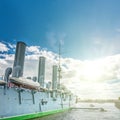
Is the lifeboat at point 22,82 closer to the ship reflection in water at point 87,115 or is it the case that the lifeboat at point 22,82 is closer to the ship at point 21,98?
the ship at point 21,98

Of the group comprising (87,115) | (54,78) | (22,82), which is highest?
(54,78)

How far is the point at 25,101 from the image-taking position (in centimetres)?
2708

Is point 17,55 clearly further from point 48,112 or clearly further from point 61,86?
point 61,86

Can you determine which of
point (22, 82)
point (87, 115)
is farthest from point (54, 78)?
point (22, 82)

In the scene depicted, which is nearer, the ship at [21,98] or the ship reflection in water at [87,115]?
the ship at [21,98]

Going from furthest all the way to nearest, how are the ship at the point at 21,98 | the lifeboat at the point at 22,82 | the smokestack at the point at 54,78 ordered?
1. the smokestack at the point at 54,78
2. the lifeboat at the point at 22,82
3. the ship at the point at 21,98

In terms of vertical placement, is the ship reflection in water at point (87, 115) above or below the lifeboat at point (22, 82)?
below

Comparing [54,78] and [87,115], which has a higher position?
[54,78]

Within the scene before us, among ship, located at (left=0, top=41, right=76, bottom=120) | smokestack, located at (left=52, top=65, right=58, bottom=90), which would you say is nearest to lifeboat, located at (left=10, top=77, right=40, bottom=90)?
ship, located at (left=0, top=41, right=76, bottom=120)

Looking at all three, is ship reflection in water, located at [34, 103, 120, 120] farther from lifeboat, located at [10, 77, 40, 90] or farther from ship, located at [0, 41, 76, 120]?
lifeboat, located at [10, 77, 40, 90]

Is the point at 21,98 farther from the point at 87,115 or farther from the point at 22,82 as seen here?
the point at 87,115

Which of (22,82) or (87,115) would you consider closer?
(22,82)

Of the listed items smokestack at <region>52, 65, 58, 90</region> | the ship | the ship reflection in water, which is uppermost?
smokestack at <region>52, 65, 58, 90</region>

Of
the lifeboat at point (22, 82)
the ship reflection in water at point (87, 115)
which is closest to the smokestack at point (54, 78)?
the ship reflection in water at point (87, 115)
